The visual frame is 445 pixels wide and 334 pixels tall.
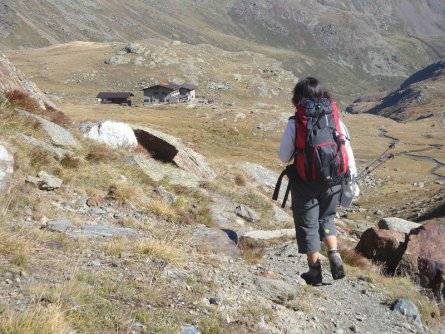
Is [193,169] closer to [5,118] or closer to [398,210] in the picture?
[5,118]

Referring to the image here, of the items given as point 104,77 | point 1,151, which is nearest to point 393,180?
point 1,151

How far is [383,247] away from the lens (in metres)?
12.9

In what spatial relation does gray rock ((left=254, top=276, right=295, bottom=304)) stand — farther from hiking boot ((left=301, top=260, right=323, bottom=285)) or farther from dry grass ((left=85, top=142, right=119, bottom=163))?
dry grass ((left=85, top=142, right=119, bottom=163))

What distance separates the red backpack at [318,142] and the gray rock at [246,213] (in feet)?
25.2

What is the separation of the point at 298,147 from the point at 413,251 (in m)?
7.18

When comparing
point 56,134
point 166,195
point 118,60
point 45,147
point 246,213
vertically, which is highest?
point 45,147

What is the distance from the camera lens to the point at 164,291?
6.18 meters

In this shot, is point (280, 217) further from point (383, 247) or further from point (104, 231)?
point (104, 231)

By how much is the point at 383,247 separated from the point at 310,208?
6582 mm

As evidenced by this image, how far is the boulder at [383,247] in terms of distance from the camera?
491 inches

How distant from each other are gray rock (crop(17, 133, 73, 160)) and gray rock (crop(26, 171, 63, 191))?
153cm

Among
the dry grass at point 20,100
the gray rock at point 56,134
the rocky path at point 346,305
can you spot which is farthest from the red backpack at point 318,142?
the dry grass at point 20,100

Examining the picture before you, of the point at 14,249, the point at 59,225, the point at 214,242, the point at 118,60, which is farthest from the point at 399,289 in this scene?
the point at 118,60

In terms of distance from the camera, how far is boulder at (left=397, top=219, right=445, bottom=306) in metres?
11.4
